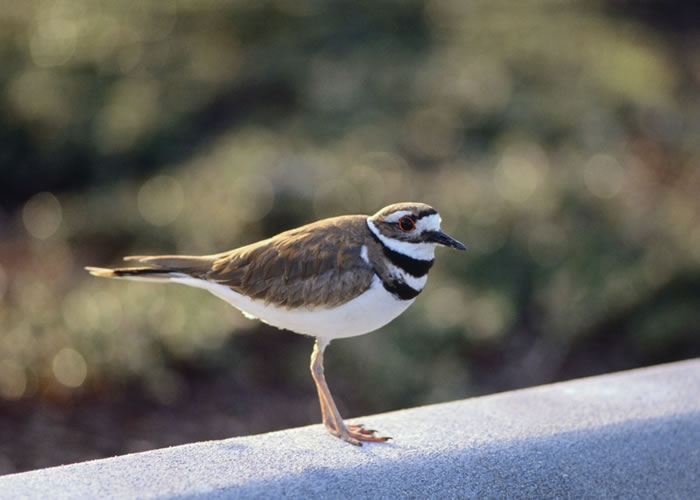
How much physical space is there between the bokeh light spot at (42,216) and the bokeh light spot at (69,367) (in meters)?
1.78

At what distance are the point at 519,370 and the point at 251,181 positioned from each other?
1.98m

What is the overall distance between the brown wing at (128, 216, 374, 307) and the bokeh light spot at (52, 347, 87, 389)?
1.37m

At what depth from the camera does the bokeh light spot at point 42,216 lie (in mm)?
5684

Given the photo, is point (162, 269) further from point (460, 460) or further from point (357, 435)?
point (460, 460)

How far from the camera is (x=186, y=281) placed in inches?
110

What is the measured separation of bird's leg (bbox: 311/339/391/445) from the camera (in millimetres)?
2660

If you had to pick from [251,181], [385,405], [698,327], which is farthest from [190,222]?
[698,327]

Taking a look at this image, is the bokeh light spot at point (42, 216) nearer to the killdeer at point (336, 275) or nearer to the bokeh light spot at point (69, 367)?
the bokeh light spot at point (69, 367)

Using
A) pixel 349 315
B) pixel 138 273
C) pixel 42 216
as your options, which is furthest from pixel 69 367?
pixel 42 216

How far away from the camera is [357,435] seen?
8.75 ft

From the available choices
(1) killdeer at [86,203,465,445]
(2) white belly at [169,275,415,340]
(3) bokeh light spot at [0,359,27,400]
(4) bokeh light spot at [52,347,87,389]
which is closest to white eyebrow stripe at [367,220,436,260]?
(1) killdeer at [86,203,465,445]

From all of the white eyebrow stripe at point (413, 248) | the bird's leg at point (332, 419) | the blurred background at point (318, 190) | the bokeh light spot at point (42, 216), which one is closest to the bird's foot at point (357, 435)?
the bird's leg at point (332, 419)

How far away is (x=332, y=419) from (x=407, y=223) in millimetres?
687

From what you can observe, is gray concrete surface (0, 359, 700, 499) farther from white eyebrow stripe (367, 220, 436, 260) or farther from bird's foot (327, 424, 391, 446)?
white eyebrow stripe (367, 220, 436, 260)
